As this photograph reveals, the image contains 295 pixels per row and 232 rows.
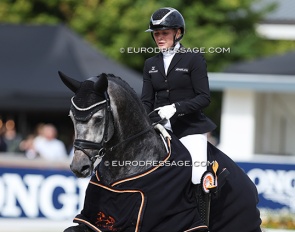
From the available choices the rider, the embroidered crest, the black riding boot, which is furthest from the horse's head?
the black riding boot

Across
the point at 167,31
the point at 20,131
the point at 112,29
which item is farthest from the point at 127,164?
the point at 112,29

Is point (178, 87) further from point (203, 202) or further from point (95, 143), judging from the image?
point (95, 143)

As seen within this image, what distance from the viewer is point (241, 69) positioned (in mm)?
20969

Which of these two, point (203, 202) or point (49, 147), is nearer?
point (203, 202)

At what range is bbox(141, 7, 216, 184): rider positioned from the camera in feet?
24.7

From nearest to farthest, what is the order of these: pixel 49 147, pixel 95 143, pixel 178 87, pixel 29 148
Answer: pixel 95 143
pixel 178 87
pixel 49 147
pixel 29 148

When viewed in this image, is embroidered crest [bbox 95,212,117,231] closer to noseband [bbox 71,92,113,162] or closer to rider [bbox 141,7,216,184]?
noseband [bbox 71,92,113,162]

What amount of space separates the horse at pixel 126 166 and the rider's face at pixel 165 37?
0.57m

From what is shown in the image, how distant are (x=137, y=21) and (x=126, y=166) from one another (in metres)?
17.4

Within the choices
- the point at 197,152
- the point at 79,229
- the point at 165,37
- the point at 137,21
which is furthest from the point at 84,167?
the point at 137,21

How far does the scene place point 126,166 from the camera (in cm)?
714

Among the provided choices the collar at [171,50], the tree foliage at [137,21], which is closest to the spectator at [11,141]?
the tree foliage at [137,21]

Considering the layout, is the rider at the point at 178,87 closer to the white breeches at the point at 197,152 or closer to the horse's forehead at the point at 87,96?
the white breeches at the point at 197,152

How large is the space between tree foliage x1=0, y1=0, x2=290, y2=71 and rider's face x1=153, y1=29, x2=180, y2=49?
1642 centimetres
